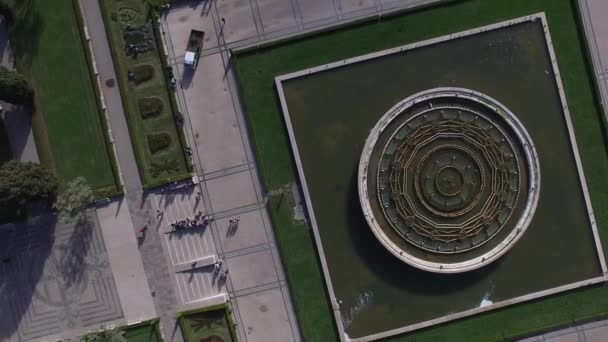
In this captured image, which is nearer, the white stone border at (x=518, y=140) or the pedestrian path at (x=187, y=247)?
the white stone border at (x=518, y=140)

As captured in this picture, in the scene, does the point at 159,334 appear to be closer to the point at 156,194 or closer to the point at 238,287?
the point at 238,287

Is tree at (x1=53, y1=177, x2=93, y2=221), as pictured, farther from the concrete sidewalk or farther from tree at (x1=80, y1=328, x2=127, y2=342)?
tree at (x1=80, y1=328, x2=127, y2=342)

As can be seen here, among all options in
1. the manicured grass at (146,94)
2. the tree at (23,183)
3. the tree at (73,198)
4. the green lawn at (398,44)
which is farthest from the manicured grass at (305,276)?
the tree at (23,183)

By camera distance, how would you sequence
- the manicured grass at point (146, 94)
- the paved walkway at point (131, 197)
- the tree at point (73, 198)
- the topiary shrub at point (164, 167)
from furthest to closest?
the paved walkway at point (131, 197)
the topiary shrub at point (164, 167)
the manicured grass at point (146, 94)
the tree at point (73, 198)

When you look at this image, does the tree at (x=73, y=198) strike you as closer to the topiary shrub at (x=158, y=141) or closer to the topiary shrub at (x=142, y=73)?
the topiary shrub at (x=158, y=141)

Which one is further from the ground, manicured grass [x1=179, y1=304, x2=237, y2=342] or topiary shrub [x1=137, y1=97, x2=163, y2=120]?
topiary shrub [x1=137, y1=97, x2=163, y2=120]

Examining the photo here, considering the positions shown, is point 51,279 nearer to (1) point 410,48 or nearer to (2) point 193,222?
(2) point 193,222

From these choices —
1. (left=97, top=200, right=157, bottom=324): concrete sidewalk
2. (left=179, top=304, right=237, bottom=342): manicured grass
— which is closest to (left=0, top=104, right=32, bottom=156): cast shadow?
(left=97, top=200, right=157, bottom=324): concrete sidewalk
